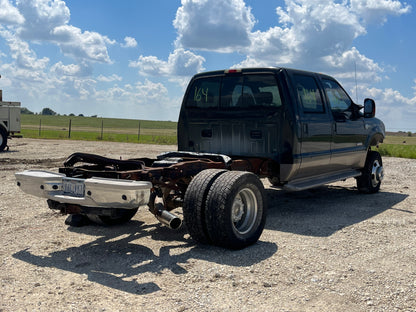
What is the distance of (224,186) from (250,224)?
2.18 feet

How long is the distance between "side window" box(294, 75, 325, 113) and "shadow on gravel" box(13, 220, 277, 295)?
7.89 ft

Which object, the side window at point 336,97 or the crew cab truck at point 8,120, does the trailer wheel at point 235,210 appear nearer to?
the side window at point 336,97

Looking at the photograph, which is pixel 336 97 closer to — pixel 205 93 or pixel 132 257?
pixel 205 93

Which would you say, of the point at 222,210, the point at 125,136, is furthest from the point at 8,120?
the point at 125,136

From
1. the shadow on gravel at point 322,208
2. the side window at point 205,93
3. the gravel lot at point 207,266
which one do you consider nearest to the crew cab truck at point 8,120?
the gravel lot at point 207,266

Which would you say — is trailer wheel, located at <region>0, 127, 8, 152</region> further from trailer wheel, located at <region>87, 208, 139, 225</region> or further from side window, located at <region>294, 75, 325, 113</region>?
side window, located at <region>294, 75, 325, 113</region>

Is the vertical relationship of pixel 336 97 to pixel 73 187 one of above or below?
above

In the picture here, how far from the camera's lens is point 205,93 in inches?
277

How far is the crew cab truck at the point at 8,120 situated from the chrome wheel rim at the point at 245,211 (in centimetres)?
1564

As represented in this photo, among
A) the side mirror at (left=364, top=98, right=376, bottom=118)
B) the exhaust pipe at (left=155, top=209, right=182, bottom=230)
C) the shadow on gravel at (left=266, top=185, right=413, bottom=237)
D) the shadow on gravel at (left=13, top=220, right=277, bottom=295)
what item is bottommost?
the shadow on gravel at (left=13, top=220, right=277, bottom=295)

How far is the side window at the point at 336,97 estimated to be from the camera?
7.38 meters

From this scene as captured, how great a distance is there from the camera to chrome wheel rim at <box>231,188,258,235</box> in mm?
5031

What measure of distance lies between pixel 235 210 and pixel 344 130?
344 centimetres

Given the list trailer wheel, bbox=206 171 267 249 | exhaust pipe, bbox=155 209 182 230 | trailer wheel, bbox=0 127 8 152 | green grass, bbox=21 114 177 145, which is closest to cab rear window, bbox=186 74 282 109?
trailer wheel, bbox=206 171 267 249
